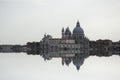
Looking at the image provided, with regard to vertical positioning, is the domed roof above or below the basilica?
above

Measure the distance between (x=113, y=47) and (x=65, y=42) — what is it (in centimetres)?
1442

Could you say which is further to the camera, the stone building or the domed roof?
the domed roof

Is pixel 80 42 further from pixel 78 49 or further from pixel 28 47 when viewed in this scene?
pixel 28 47

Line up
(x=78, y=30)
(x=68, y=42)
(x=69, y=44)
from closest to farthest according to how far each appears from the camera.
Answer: (x=69, y=44), (x=68, y=42), (x=78, y=30)

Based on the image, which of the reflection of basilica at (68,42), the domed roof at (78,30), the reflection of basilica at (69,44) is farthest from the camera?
the domed roof at (78,30)

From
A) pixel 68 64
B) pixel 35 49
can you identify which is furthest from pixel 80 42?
pixel 68 64

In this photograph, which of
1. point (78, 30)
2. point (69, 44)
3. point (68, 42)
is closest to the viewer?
point (69, 44)

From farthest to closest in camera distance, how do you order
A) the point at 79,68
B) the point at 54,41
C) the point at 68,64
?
the point at 54,41 → the point at 68,64 → the point at 79,68

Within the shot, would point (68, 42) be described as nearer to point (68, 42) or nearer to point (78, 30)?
point (68, 42)

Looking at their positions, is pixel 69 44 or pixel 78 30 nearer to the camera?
pixel 69 44

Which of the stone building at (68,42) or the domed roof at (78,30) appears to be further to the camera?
the domed roof at (78,30)

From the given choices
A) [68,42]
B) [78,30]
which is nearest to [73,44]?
[68,42]

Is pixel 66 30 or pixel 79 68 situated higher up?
pixel 66 30

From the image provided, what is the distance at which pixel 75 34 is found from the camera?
15000 cm
